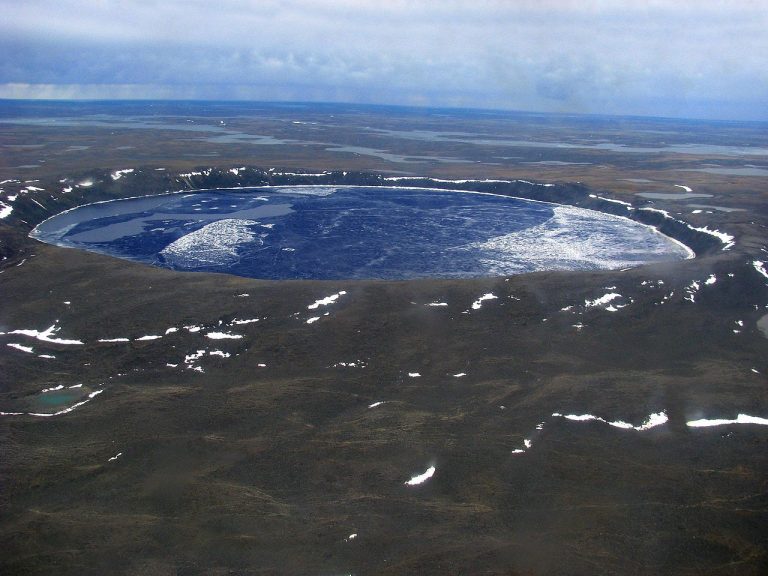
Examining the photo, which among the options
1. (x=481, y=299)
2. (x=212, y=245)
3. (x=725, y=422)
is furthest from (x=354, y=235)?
(x=725, y=422)

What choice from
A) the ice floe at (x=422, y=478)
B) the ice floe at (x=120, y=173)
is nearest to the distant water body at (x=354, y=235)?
the ice floe at (x=120, y=173)

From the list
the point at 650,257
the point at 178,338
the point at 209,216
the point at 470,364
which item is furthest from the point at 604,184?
the point at 178,338

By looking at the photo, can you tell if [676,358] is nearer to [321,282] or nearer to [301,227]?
[321,282]

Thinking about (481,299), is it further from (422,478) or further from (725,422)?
(422,478)

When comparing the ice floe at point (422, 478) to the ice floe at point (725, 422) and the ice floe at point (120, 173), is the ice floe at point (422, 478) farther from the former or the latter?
the ice floe at point (120, 173)

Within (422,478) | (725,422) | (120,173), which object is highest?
(120,173)

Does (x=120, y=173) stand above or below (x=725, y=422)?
above

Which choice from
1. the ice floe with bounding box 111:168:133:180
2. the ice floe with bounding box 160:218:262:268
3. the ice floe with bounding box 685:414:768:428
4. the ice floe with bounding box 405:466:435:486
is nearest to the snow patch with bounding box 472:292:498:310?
the ice floe with bounding box 685:414:768:428
